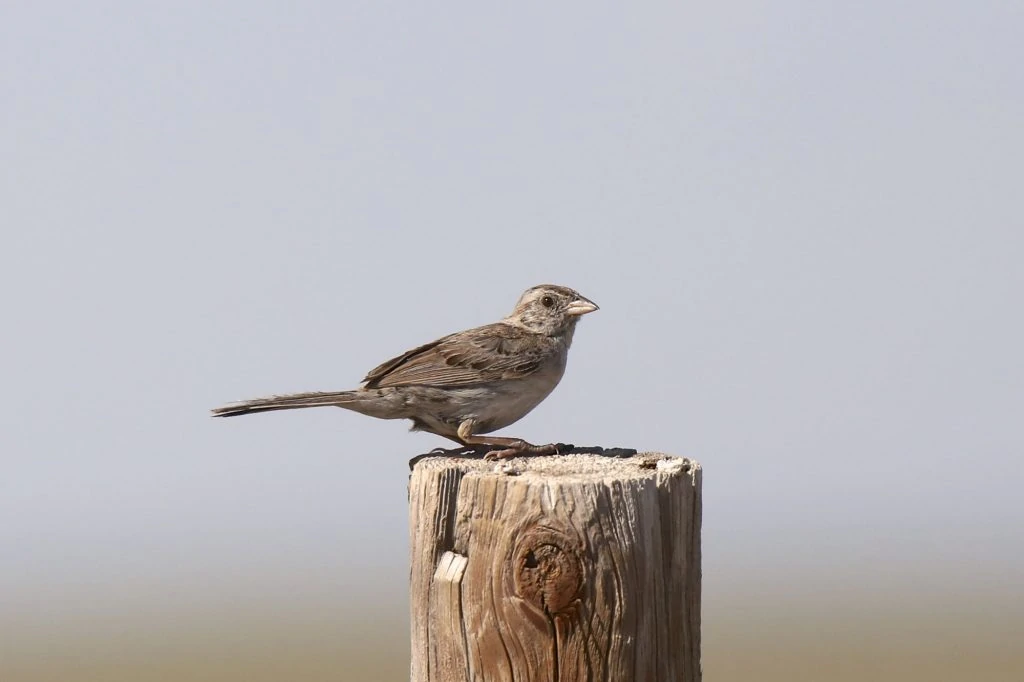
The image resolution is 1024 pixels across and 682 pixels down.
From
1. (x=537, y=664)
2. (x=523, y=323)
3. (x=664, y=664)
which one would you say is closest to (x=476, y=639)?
(x=537, y=664)

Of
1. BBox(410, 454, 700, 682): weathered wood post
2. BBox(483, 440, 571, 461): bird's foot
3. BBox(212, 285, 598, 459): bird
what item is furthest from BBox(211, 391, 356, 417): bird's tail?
BBox(410, 454, 700, 682): weathered wood post

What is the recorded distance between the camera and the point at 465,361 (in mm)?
7621

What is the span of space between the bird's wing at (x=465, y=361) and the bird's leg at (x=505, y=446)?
273 millimetres

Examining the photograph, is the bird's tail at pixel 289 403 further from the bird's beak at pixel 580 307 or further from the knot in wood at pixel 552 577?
the knot in wood at pixel 552 577

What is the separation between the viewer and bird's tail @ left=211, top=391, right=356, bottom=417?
6.92 metres

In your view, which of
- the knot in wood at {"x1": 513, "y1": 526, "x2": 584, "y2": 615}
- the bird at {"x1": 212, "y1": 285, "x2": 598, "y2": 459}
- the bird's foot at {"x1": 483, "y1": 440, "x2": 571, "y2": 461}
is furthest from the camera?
the bird at {"x1": 212, "y1": 285, "x2": 598, "y2": 459}

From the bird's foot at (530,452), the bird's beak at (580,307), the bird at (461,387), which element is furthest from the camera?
the bird's beak at (580,307)

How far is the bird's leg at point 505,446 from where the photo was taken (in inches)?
245

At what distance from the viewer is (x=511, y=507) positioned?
4.90 metres

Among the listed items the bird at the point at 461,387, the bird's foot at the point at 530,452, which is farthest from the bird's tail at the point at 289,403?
the bird's foot at the point at 530,452

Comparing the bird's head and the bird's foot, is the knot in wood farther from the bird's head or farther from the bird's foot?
the bird's head

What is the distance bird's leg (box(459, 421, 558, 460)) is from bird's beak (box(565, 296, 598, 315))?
47.3 inches

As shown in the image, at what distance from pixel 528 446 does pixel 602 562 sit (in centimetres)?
172

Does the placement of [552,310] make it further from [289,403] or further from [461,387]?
[289,403]
